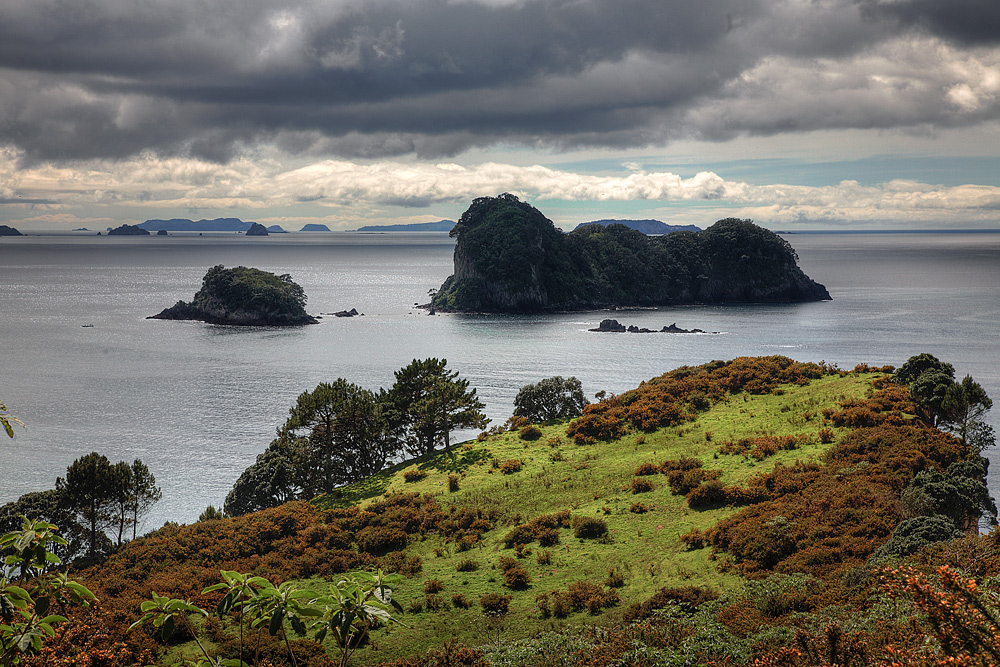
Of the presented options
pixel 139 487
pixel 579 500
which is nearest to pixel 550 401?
pixel 579 500

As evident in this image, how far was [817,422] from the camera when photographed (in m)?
40.5

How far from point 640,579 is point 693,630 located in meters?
7.35

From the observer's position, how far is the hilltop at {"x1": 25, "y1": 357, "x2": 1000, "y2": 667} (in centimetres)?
1964

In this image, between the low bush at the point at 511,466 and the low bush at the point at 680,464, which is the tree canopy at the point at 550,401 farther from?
the low bush at the point at 680,464

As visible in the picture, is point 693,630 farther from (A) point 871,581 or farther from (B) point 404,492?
(B) point 404,492

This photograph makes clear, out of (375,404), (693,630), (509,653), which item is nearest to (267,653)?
(509,653)

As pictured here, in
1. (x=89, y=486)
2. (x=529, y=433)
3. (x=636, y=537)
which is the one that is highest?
(x=529, y=433)

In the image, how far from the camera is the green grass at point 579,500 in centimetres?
2516

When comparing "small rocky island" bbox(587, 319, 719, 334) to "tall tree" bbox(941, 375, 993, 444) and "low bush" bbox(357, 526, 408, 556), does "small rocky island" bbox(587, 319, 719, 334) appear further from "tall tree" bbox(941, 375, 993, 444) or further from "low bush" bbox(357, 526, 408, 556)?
"low bush" bbox(357, 526, 408, 556)

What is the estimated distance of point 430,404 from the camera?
53656 millimetres

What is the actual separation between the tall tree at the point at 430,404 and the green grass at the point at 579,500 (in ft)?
10.5

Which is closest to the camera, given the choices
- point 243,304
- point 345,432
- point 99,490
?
point 99,490

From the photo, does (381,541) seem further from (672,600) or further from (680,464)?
(680,464)

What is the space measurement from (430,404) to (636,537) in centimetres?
2634
